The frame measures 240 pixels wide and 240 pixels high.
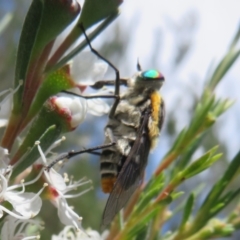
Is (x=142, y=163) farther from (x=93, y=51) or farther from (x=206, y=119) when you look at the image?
(x=93, y=51)

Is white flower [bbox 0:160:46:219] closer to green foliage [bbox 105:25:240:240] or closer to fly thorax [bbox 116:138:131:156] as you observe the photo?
green foliage [bbox 105:25:240:240]

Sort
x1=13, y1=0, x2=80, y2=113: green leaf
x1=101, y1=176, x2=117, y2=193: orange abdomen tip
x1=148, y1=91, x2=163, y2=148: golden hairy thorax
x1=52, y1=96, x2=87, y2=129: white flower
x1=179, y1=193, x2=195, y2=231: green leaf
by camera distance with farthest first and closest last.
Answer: x1=148, y1=91, x2=163, y2=148: golden hairy thorax < x1=101, y1=176, x2=117, y2=193: orange abdomen tip < x1=179, y1=193, x2=195, y2=231: green leaf < x1=52, y1=96, x2=87, y2=129: white flower < x1=13, y1=0, x2=80, y2=113: green leaf

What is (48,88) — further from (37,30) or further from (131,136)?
(131,136)

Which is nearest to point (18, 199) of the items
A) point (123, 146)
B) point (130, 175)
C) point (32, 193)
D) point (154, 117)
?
point (32, 193)

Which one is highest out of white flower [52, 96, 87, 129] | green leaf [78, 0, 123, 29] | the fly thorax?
green leaf [78, 0, 123, 29]

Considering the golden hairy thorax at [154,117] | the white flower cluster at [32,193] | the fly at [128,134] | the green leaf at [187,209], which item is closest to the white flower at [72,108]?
the white flower cluster at [32,193]

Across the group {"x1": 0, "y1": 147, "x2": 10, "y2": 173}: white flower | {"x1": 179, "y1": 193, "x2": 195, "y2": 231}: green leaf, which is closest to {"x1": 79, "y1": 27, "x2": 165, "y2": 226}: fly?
{"x1": 179, "y1": 193, "x2": 195, "y2": 231}: green leaf

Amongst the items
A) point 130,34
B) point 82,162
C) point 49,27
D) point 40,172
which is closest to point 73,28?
point 49,27
